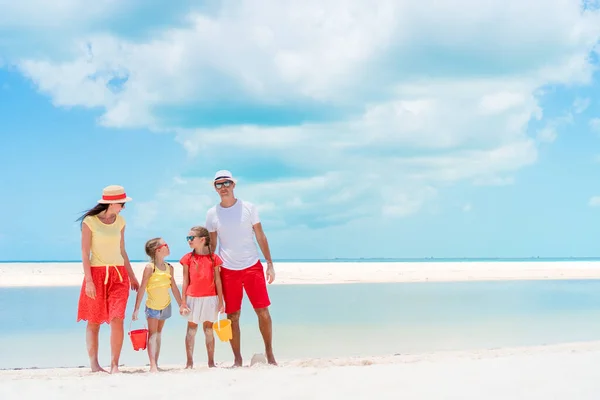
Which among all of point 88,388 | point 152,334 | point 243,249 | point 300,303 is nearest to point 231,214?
point 243,249

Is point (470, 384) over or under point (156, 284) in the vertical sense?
under

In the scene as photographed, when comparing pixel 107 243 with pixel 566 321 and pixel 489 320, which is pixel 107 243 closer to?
pixel 489 320

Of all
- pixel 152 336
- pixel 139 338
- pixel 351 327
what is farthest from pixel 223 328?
pixel 351 327

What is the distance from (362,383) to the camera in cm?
488

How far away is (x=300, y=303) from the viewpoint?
15930mm

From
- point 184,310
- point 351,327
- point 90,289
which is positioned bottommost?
point 351,327

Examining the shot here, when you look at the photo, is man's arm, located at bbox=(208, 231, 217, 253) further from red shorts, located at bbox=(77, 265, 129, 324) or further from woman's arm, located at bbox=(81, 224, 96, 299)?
woman's arm, located at bbox=(81, 224, 96, 299)

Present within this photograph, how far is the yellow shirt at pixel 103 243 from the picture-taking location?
609 cm

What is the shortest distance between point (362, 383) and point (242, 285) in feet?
6.91

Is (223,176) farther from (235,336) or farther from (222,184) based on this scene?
(235,336)

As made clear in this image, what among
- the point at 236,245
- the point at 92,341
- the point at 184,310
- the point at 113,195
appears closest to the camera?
the point at 113,195

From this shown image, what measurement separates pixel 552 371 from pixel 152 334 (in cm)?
371

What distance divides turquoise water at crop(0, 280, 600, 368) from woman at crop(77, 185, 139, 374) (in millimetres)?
2024

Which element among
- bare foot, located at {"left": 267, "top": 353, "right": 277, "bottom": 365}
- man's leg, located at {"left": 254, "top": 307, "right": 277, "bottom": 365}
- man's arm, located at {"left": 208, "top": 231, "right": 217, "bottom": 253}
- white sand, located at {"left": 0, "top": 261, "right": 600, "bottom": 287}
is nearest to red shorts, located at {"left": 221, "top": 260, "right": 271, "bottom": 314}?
man's leg, located at {"left": 254, "top": 307, "right": 277, "bottom": 365}
